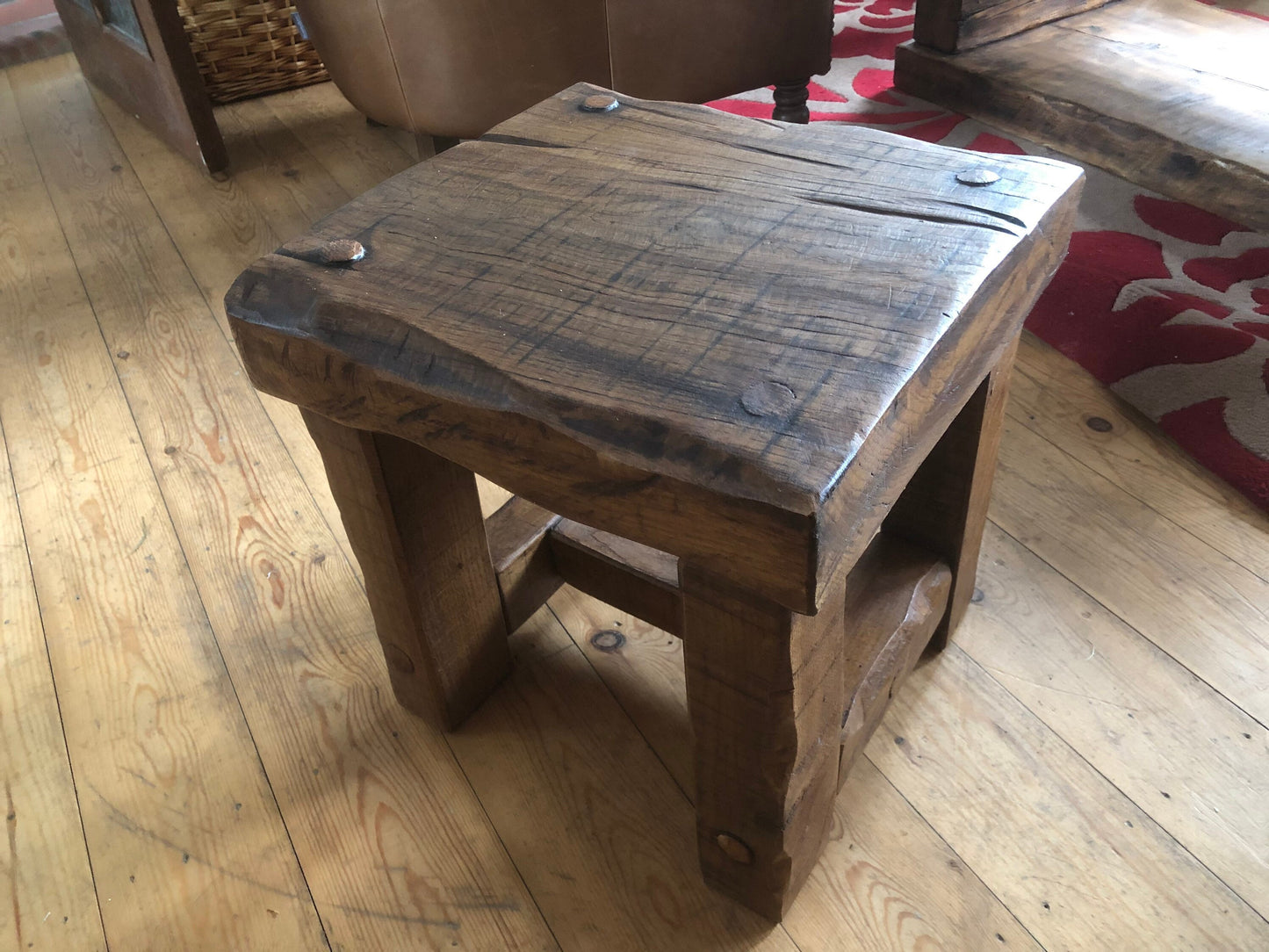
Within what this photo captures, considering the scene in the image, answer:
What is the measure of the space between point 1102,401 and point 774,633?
2.73 ft

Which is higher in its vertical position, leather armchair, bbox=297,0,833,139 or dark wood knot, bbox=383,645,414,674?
leather armchair, bbox=297,0,833,139

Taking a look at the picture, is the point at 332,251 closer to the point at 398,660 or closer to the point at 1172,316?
the point at 398,660

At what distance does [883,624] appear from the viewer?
2.59ft

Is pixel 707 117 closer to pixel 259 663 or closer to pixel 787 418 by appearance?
pixel 787 418

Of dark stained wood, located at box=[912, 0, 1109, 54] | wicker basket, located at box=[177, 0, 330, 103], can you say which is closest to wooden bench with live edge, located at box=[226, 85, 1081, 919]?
dark stained wood, located at box=[912, 0, 1109, 54]

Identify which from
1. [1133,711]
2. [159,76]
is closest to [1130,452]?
[1133,711]

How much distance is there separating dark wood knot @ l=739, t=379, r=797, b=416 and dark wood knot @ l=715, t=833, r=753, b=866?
1.12ft

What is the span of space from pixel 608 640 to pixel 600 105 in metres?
0.49

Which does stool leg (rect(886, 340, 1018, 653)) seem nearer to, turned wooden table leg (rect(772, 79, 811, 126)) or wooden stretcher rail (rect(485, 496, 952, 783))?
wooden stretcher rail (rect(485, 496, 952, 783))

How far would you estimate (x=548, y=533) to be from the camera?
90cm

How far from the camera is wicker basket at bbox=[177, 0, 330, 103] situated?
2.03 meters

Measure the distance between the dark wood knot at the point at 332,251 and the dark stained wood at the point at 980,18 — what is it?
1.32m

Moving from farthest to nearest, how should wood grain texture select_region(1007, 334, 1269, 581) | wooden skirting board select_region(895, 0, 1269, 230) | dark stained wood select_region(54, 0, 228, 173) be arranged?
1. dark stained wood select_region(54, 0, 228, 173)
2. wooden skirting board select_region(895, 0, 1269, 230)
3. wood grain texture select_region(1007, 334, 1269, 581)

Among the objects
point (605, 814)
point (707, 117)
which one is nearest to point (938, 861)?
point (605, 814)
